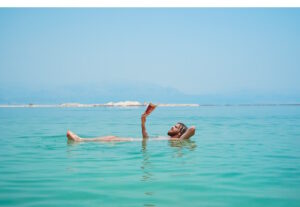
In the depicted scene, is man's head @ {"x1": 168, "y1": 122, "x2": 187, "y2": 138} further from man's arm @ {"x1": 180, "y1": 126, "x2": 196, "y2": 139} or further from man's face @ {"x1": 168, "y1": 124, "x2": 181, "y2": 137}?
man's arm @ {"x1": 180, "y1": 126, "x2": 196, "y2": 139}

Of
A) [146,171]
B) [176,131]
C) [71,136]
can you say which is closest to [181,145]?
[176,131]

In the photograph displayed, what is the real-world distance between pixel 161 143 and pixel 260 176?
6.01 metres

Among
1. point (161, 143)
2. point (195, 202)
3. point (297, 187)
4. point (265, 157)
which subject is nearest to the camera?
point (195, 202)

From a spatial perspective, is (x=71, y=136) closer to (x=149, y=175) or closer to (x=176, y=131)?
(x=176, y=131)

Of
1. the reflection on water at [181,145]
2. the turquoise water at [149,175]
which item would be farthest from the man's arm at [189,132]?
the turquoise water at [149,175]

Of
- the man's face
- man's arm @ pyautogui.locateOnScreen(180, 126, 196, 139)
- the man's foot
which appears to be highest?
the man's face

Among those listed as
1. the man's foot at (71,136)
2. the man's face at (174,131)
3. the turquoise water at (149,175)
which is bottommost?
the turquoise water at (149,175)

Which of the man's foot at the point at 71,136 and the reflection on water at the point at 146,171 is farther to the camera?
the man's foot at the point at 71,136

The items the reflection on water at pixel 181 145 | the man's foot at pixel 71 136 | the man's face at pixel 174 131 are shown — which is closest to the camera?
the reflection on water at pixel 181 145

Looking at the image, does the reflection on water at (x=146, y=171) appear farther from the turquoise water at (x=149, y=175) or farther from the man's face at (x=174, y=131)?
the man's face at (x=174, y=131)

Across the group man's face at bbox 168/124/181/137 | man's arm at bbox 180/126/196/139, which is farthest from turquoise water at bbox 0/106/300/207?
man's face at bbox 168/124/181/137
